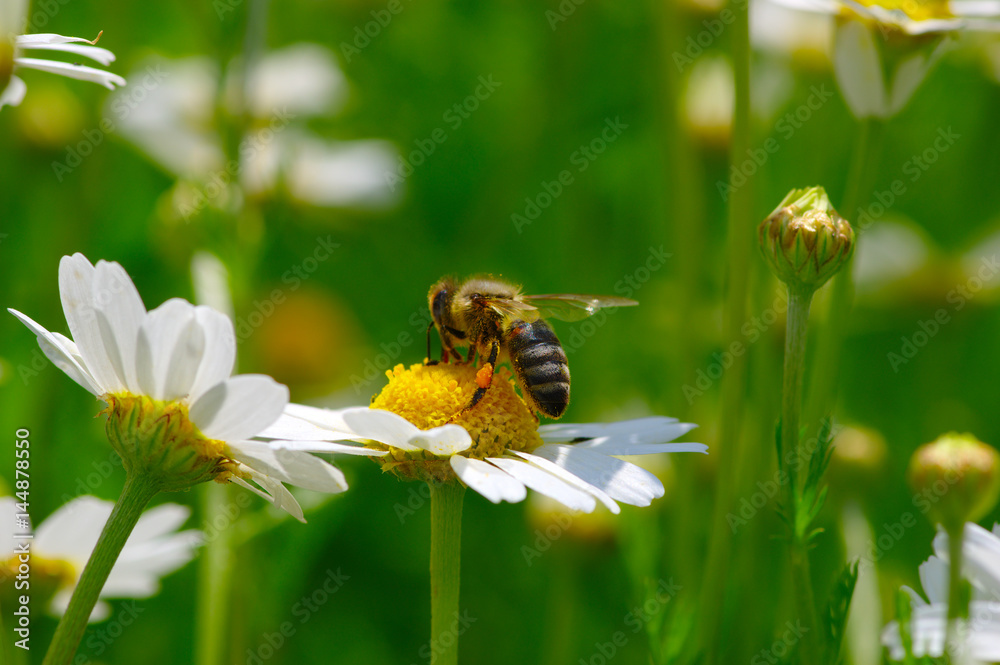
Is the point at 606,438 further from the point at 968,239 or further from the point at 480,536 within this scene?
the point at 968,239

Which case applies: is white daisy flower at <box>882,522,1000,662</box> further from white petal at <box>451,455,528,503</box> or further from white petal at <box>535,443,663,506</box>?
white petal at <box>451,455,528,503</box>

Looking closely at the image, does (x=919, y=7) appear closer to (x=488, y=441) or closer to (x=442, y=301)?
(x=442, y=301)

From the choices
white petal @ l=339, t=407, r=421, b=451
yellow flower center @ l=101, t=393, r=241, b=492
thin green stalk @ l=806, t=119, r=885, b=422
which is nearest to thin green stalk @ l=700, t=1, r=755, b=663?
thin green stalk @ l=806, t=119, r=885, b=422

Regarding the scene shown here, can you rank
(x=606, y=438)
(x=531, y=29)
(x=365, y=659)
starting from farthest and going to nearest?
(x=531, y=29)
(x=365, y=659)
(x=606, y=438)

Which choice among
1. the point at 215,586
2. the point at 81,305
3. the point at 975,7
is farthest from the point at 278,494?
the point at 975,7

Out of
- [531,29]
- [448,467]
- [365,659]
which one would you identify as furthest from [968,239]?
[448,467]

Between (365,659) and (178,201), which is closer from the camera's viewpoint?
(178,201)
